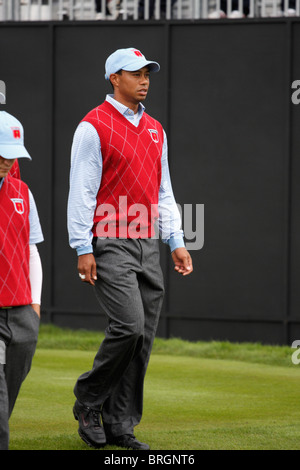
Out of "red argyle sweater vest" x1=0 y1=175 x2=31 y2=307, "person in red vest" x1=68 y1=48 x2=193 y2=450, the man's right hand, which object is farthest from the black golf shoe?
"red argyle sweater vest" x1=0 y1=175 x2=31 y2=307

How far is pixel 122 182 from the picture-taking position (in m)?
4.54

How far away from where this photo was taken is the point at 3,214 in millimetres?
3736

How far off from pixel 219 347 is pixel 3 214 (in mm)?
5009

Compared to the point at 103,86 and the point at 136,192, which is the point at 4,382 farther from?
the point at 103,86

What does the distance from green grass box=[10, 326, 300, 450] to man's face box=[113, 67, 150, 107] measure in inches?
67.1

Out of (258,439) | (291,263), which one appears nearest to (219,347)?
(291,263)

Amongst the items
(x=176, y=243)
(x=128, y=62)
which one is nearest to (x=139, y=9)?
(x=128, y=62)

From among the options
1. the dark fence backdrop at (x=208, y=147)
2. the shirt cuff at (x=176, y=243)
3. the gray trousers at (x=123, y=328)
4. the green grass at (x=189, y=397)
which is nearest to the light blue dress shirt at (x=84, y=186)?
the gray trousers at (x=123, y=328)

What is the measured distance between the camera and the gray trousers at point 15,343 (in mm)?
3713

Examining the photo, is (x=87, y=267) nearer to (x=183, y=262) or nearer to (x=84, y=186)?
(x=84, y=186)

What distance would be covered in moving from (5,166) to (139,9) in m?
6.34

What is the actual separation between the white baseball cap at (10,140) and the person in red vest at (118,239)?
2.37 feet

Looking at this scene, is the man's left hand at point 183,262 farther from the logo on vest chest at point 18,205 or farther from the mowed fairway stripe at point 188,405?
the logo on vest chest at point 18,205

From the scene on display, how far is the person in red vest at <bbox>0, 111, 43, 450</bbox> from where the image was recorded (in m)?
3.70
